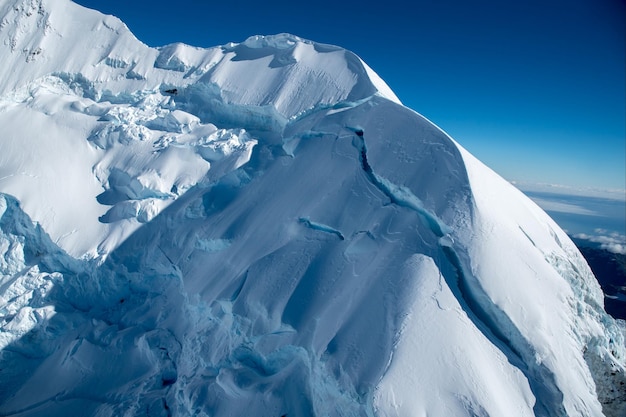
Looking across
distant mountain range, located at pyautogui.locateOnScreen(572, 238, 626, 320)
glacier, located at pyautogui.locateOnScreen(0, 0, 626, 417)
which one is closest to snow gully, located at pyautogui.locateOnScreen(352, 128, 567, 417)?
glacier, located at pyautogui.locateOnScreen(0, 0, 626, 417)

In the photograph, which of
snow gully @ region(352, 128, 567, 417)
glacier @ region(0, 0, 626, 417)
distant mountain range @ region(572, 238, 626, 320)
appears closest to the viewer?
snow gully @ region(352, 128, 567, 417)

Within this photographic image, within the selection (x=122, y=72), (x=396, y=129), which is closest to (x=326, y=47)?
(x=396, y=129)

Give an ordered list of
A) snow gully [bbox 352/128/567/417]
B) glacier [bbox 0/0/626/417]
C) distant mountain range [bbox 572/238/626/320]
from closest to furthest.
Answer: snow gully [bbox 352/128/567/417] → glacier [bbox 0/0/626/417] → distant mountain range [bbox 572/238/626/320]

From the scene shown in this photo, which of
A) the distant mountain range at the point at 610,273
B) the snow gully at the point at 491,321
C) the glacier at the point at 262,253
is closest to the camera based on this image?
the snow gully at the point at 491,321

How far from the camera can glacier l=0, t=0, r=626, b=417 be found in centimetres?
400

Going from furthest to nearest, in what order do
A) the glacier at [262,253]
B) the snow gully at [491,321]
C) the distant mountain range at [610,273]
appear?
the distant mountain range at [610,273], the glacier at [262,253], the snow gully at [491,321]

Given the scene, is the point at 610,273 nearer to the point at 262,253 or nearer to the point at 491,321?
the point at 491,321

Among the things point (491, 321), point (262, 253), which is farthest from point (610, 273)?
point (262, 253)

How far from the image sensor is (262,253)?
17.7 feet

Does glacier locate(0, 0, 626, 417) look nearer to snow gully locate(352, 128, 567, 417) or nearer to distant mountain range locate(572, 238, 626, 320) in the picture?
snow gully locate(352, 128, 567, 417)

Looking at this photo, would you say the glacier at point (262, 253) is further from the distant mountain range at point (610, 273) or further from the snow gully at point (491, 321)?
the distant mountain range at point (610, 273)

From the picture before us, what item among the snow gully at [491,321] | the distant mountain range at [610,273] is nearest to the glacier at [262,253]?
the snow gully at [491,321]

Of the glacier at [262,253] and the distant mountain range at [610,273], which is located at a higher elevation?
the glacier at [262,253]

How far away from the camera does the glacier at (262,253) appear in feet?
13.1
